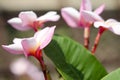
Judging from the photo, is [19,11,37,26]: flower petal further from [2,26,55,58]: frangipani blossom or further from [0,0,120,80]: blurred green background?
[0,0,120,80]: blurred green background

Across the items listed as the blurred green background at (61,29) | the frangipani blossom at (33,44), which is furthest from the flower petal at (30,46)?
the blurred green background at (61,29)

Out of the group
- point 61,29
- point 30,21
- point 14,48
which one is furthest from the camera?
point 61,29

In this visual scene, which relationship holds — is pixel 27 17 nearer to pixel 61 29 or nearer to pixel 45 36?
pixel 45 36

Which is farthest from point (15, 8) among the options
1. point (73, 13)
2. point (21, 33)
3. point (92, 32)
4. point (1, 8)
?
point (73, 13)

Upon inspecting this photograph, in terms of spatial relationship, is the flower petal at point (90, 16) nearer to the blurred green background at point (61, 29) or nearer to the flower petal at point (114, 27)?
the flower petal at point (114, 27)

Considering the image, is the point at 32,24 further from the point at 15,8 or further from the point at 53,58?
the point at 15,8

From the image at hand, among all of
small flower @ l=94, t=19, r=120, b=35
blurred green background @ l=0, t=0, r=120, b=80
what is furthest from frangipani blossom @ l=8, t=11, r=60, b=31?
blurred green background @ l=0, t=0, r=120, b=80

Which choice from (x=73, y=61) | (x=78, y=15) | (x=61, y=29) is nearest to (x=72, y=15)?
(x=78, y=15)
